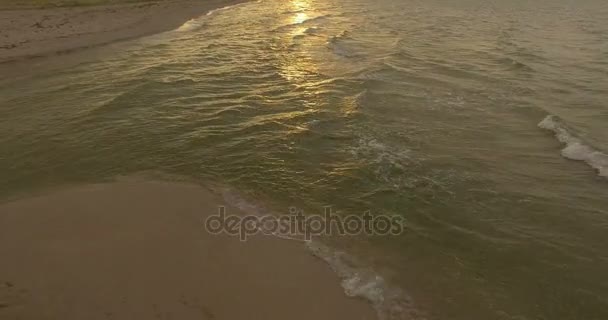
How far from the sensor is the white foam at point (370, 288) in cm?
633

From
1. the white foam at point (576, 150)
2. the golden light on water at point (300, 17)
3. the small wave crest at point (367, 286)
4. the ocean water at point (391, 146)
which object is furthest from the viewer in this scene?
the golden light on water at point (300, 17)

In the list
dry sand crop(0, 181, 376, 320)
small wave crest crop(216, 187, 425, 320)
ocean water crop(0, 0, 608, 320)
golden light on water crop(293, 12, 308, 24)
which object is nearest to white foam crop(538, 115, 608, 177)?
ocean water crop(0, 0, 608, 320)

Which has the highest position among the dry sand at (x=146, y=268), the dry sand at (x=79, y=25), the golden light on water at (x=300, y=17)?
the dry sand at (x=79, y=25)

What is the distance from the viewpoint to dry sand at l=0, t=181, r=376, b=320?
20.5ft

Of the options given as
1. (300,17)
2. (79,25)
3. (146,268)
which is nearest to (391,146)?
(146,268)

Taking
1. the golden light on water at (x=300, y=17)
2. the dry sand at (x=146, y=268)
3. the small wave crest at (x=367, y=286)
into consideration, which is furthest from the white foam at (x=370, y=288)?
the golden light on water at (x=300, y=17)

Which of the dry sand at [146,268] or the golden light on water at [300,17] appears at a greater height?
the golden light on water at [300,17]

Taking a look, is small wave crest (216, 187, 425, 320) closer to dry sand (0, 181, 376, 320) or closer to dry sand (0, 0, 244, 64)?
dry sand (0, 181, 376, 320)

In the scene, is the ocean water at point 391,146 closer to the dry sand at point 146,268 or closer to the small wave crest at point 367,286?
the small wave crest at point 367,286

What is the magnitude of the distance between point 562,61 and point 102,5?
29329 mm

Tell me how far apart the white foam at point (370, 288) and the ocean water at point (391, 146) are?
2 cm

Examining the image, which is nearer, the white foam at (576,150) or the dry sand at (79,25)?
the white foam at (576,150)

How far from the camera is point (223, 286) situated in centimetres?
666

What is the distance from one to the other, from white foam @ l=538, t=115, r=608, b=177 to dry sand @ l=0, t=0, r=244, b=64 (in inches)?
736
